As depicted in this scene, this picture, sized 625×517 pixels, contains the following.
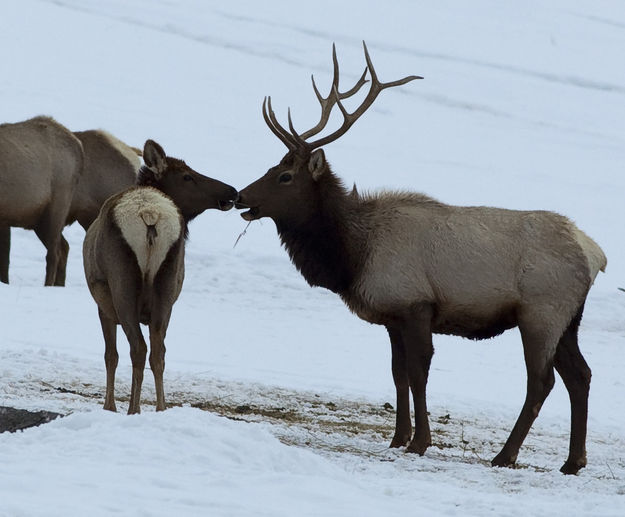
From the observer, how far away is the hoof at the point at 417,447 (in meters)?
9.19

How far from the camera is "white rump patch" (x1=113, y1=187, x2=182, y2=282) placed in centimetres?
890

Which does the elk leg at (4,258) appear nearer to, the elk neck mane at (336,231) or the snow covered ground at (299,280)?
the snow covered ground at (299,280)

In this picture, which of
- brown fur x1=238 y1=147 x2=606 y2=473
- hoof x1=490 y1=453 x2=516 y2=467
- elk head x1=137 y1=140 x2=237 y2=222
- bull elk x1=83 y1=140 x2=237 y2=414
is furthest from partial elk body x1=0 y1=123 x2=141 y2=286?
hoof x1=490 y1=453 x2=516 y2=467

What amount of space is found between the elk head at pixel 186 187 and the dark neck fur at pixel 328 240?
78 cm

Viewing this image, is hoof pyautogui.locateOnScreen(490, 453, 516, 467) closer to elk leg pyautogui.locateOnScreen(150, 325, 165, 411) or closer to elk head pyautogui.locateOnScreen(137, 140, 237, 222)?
elk leg pyautogui.locateOnScreen(150, 325, 165, 411)

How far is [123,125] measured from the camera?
90.9ft

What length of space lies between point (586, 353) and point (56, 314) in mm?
6438

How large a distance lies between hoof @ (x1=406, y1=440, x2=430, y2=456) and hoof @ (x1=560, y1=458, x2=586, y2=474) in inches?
38.1

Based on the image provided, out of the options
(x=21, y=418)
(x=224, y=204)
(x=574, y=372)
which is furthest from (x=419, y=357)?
(x=21, y=418)

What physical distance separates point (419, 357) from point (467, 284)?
0.63 meters

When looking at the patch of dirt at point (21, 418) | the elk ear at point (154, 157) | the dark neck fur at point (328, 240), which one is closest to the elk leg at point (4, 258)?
the elk ear at point (154, 157)

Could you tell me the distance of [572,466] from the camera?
9.07 m

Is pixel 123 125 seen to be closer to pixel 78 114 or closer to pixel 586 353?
pixel 78 114

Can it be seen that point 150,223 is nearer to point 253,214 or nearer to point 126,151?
point 253,214
